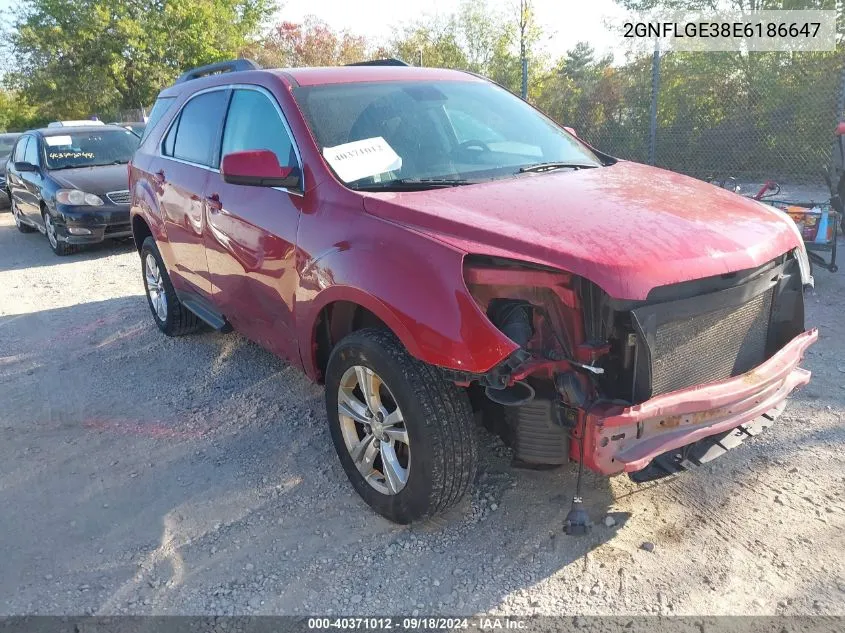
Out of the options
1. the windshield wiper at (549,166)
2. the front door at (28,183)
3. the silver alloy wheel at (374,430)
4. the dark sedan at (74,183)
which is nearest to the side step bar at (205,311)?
the silver alloy wheel at (374,430)

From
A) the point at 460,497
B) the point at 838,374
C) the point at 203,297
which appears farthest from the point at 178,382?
the point at 838,374

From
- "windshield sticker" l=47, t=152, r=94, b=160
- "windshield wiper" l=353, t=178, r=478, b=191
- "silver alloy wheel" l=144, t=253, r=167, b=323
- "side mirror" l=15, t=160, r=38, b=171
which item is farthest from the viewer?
"windshield sticker" l=47, t=152, r=94, b=160

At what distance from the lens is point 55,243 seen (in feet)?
30.9

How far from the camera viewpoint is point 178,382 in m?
4.65

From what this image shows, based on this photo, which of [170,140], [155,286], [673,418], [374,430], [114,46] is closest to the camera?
[673,418]

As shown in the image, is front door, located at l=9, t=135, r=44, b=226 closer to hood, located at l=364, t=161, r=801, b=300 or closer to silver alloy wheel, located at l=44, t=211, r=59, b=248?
silver alloy wheel, located at l=44, t=211, r=59, b=248

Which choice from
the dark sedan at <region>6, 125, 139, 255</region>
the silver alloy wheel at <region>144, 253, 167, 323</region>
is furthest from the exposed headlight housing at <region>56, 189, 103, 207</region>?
the silver alloy wheel at <region>144, 253, 167, 323</region>

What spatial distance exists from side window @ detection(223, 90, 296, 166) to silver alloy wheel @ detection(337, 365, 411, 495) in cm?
118

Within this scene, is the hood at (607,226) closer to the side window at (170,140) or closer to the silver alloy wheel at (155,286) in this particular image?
the side window at (170,140)

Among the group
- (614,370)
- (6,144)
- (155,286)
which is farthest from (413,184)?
(6,144)

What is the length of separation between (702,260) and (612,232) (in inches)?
13.0

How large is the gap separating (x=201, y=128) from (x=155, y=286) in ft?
5.67

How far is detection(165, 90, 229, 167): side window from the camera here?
423 cm

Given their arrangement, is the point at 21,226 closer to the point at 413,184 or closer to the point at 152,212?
the point at 152,212
